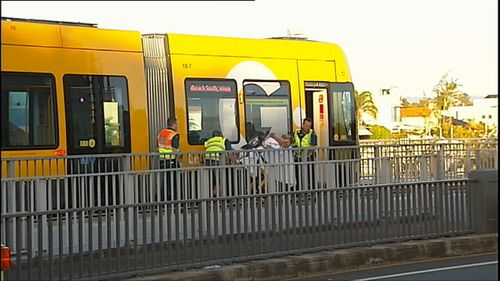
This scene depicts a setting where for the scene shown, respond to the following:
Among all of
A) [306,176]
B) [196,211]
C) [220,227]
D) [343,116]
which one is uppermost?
[343,116]

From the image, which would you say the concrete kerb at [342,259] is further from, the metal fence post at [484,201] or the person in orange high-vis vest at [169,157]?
the person in orange high-vis vest at [169,157]

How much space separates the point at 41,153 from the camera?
1520 cm

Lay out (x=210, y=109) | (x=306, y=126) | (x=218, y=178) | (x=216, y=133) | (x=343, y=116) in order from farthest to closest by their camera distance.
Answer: (x=343, y=116), (x=306, y=126), (x=210, y=109), (x=216, y=133), (x=218, y=178)

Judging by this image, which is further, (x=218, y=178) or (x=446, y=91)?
(x=446, y=91)

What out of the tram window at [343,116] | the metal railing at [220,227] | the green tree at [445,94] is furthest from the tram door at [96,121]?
the green tree at [445,94]

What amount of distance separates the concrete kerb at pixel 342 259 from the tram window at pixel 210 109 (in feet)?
24.4

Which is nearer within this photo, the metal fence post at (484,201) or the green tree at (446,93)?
the metal fence post at (484,201)

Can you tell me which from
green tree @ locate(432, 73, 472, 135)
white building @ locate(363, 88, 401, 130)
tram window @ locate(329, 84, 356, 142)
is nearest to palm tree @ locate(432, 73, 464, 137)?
green tree @ locate(432, 73, 472, 135)

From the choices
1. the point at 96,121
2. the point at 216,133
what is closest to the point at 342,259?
the point at 96,121

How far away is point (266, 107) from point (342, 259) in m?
9.03

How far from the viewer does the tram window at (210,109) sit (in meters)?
17.9

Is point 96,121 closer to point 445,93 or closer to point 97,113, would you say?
point 97,113

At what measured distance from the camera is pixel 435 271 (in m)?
10.6

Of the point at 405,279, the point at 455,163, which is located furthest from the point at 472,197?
the point at 455,163
